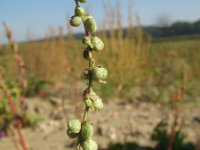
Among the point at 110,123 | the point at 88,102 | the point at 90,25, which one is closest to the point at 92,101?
the point at 88,102

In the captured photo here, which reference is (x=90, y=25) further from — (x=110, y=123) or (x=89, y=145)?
(x=110, y=123)

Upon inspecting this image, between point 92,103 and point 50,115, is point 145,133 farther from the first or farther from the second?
Answer: point 92,103

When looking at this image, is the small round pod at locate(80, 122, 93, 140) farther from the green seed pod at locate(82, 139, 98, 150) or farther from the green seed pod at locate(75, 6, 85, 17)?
the green seed pod at locate(75, 6, 85, 17)

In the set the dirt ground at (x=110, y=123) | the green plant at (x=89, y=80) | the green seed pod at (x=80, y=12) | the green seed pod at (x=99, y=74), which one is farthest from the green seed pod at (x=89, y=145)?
the dirt ground at (x=110, y=123)

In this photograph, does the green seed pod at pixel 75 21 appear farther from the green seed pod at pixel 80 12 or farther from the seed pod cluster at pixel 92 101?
the seed pod cluster at pixel 92 101

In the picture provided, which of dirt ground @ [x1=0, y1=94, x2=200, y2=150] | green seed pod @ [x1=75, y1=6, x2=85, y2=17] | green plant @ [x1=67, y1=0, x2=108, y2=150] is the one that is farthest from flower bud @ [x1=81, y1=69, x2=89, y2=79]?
dirt ground @ [x1=0, y1=94, x2=200, y2=150]

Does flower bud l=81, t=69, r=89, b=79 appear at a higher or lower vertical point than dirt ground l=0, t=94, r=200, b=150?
higher

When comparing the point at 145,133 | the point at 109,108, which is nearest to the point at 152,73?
the point at 109,108
